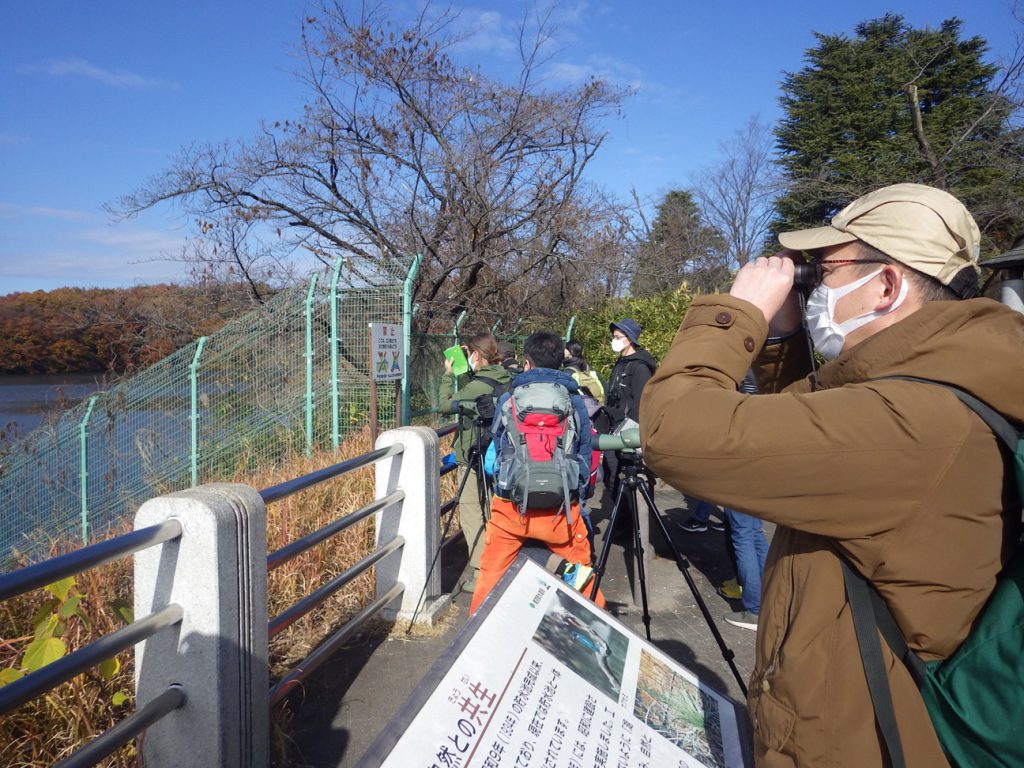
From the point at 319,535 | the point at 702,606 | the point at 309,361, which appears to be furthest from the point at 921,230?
the point at 309,361

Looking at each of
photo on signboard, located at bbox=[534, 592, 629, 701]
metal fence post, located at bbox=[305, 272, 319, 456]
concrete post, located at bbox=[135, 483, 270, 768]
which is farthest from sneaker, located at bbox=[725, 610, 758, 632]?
metal fence post, located at bbox=[305, 272, 319, 456]

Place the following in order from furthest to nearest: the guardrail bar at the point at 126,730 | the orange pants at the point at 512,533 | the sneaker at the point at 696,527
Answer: the sneaker at the point at 696,527
the orange pants at the point at 512,533
the guardrail bar at the point at 126,730

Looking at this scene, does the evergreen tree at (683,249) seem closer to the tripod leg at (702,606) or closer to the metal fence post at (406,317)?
the metal fence post at (406,317)

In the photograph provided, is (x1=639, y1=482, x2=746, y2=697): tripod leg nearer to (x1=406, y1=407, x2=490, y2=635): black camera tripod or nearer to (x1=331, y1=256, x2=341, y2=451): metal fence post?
(x1=406, y1=407, x2=490, y2=635): black camera tripod

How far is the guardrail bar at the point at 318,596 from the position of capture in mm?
3010

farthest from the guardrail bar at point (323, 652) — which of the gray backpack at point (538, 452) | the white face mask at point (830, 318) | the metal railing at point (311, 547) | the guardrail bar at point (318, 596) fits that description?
the white face mask at point (830, 318)

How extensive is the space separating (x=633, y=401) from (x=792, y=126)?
24.2 meters

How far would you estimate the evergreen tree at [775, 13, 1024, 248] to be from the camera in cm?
1251

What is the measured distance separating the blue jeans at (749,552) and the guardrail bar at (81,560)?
3786mm

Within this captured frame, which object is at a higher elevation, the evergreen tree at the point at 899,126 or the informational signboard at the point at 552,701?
the evergreen tree at the point at 899,126

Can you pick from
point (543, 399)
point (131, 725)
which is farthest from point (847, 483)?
point (543, 399)

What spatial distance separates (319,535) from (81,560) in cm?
148

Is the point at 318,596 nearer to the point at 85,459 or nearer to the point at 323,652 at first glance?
the point at 323,652

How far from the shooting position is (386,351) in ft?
22.2
